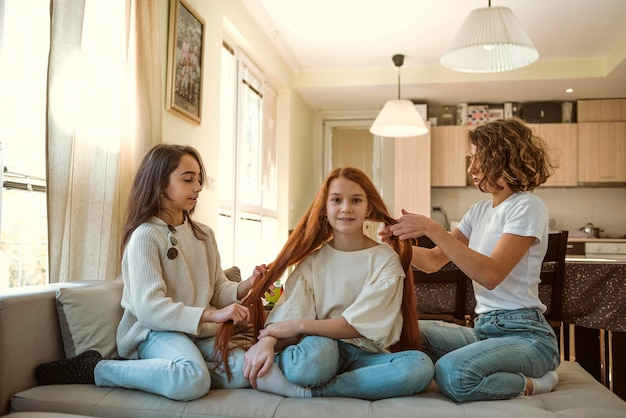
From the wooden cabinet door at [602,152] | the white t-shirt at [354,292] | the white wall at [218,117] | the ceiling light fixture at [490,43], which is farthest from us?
the wooden cabinet door at [602,152]

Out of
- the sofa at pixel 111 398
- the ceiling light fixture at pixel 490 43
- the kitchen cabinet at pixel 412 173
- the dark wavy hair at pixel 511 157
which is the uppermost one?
the ceiling light fixture at pixel 490 43

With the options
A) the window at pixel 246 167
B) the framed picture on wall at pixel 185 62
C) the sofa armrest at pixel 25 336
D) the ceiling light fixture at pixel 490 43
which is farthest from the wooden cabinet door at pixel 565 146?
the sofa armrest at pixel 25 336

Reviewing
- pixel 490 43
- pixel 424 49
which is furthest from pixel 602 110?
pixel 490 43

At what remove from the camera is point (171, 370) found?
4.93 ft

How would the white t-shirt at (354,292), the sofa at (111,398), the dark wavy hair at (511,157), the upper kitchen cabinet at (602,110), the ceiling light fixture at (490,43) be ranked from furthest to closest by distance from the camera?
the upper kitchen cabinet at (602,110), the ceiling light fixture at (490,43), the dark wavy hair at (511,157), the white t-shirt at (354,292), the sofa at (111,398)

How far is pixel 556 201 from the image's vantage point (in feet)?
20.6

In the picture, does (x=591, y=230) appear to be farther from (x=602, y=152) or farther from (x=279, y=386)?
(x=279, y=386)

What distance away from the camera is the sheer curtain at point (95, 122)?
81.2 inches

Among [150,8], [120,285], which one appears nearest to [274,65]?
[150,8]

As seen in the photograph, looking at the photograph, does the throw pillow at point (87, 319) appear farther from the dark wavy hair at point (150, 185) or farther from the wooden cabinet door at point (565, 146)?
the wooden cabinet door at point (565, 146)

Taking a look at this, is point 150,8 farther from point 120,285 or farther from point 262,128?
point 262,128

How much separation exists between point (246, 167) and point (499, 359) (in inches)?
134

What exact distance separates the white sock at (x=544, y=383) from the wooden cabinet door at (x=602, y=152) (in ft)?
15.7

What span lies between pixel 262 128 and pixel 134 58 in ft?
8.34
